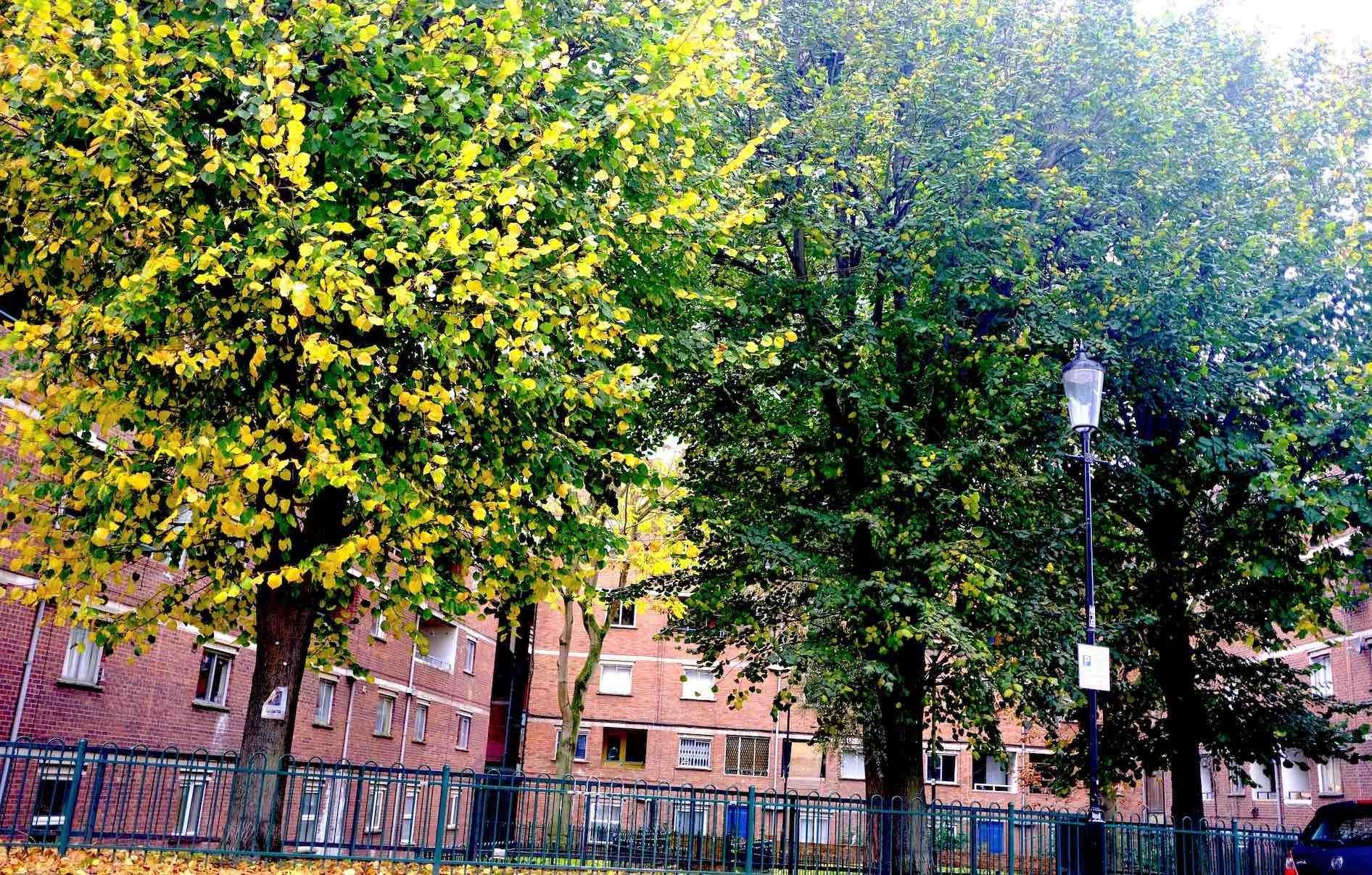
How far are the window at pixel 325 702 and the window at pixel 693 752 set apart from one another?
912 inches

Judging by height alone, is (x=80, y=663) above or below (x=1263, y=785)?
above

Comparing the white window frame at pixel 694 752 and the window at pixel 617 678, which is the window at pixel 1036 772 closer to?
the white window frame at pixel 694 752

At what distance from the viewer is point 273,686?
12562mm

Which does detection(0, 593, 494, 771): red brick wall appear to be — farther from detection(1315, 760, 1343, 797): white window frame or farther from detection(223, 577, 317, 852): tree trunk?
detection(1315, 760, 1343, 797): white window frame

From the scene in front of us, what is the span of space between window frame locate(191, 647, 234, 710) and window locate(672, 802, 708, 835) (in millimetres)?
12567

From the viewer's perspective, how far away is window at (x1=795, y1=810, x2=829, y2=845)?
15359mm

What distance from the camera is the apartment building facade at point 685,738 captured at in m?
49.7

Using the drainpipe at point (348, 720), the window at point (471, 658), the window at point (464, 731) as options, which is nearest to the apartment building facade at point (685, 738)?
the window at point (471, 658)

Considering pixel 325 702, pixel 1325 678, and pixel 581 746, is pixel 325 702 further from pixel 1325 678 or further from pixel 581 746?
pixel 1325 678

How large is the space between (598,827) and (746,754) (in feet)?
121

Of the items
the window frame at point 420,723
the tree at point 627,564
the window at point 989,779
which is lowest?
the window at point 989,779

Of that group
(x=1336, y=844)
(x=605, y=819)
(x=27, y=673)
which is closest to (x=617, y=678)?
(x=27, y=673)

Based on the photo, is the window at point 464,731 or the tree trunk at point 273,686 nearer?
the tree trunk at point 273,686

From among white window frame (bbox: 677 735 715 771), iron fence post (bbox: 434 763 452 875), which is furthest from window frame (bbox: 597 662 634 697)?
iron fence post (bbox: 434 763 452 875)
